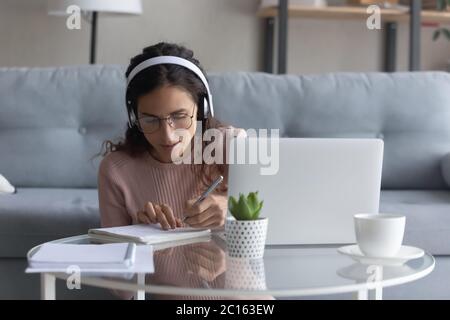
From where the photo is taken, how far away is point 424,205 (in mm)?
2268

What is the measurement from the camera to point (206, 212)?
147 cm

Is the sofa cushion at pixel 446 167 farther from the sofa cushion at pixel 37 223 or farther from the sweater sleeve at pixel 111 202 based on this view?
the sweater sleeve at pixel 111 202

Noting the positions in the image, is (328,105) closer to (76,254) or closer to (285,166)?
(285,166)

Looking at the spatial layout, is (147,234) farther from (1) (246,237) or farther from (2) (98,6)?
(2) (98,6)

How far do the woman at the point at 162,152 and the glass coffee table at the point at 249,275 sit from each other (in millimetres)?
195

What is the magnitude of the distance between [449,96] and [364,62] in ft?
4.40

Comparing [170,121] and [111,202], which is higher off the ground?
[170,121]

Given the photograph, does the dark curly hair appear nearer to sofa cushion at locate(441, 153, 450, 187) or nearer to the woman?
the woman

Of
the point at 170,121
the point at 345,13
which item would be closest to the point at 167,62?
the point at 170,121

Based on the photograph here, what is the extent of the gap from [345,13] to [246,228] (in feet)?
8.64

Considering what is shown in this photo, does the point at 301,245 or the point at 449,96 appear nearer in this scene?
the point at 301,245

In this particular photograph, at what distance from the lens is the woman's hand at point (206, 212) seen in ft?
4.81
